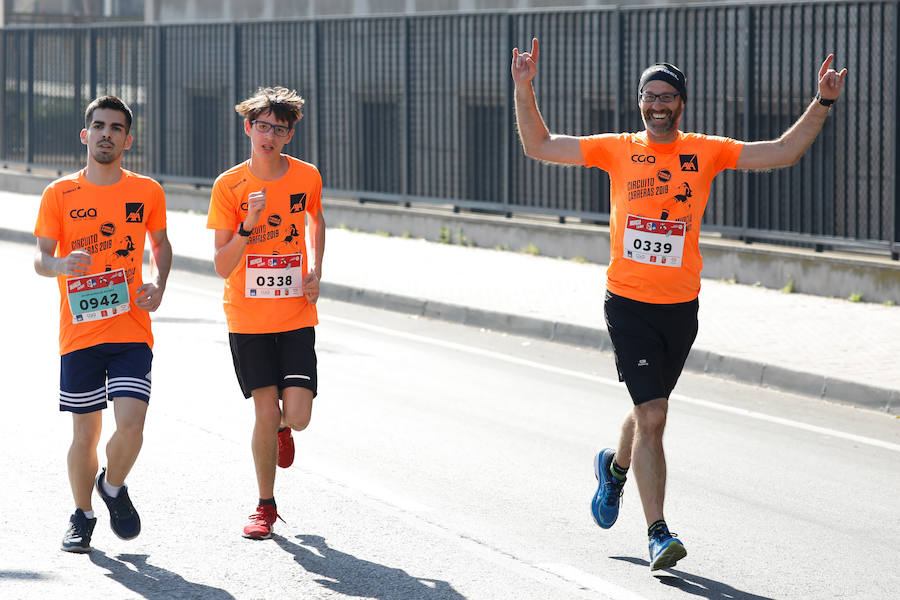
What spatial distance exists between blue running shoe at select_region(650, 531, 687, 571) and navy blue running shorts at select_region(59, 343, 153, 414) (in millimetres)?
2102

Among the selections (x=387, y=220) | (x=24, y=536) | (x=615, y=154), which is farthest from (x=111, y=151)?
(x=387, y=220)

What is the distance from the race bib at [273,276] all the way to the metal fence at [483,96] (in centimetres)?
922

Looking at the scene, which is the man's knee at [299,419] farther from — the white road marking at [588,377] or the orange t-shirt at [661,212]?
the white road marking at [588,377]

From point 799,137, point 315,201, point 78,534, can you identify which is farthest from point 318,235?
point 799,137

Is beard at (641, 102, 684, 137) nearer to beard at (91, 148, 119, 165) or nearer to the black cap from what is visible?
the black cap

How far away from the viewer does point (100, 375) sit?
19.3 ft

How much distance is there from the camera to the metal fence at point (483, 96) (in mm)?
14570

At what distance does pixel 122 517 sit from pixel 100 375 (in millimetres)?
575

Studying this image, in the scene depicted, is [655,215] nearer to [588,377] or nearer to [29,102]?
[588,377]

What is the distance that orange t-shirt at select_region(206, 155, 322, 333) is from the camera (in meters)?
6.09

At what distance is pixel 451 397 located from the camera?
31.4ft

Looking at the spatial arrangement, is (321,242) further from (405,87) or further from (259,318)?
(405,87)

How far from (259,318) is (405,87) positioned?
1406 cm

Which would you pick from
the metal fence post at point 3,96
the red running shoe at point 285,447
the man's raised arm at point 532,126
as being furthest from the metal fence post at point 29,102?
the man's raised arm at point 532,126
